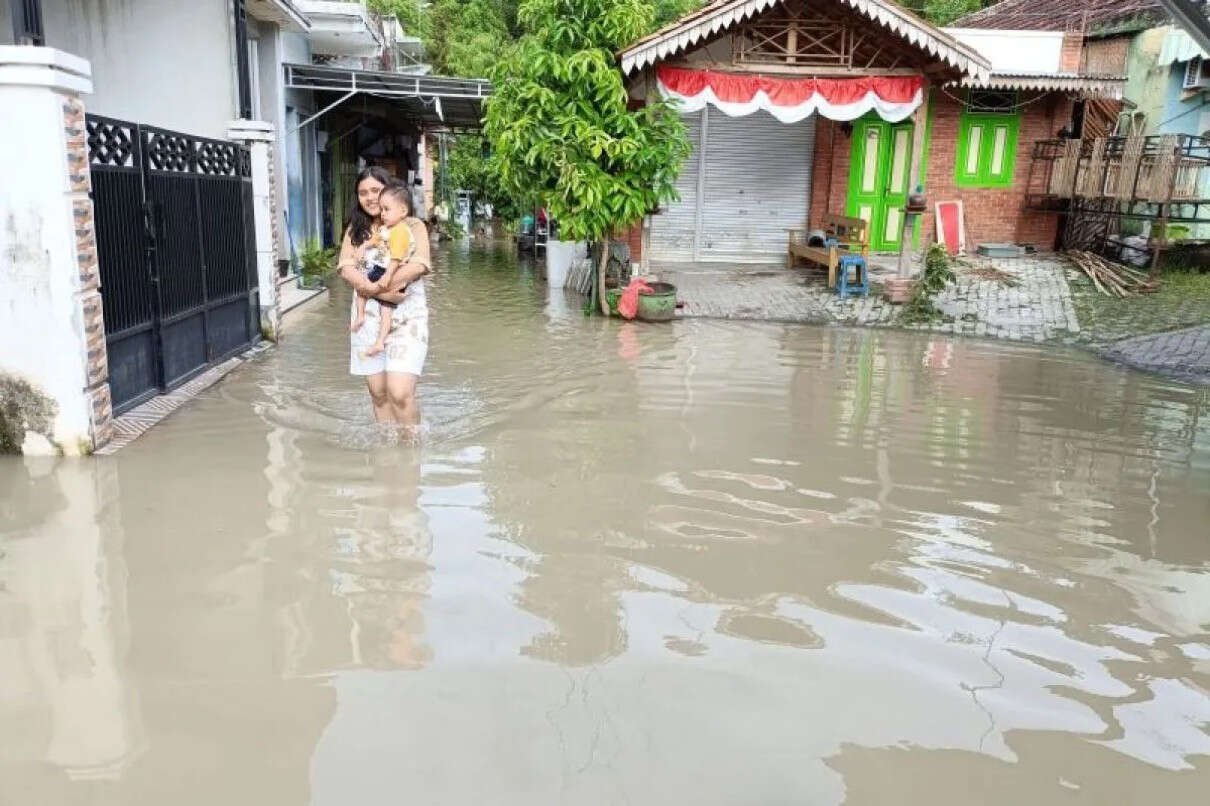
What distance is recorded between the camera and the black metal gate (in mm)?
6402

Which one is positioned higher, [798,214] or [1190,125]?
[1190,125]

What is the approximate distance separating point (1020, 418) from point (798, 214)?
9.57m

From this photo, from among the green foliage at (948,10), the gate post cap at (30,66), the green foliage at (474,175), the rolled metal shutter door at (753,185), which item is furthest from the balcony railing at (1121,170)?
the gate post cap at (30,66)

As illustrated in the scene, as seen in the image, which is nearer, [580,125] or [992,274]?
[580,125]

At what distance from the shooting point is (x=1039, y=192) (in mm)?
16281

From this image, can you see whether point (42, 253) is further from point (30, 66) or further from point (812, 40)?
point (812, 40)

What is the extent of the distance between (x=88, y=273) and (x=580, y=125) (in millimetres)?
6746

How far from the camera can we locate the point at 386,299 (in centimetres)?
569

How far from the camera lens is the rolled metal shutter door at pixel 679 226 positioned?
16062 millimetres

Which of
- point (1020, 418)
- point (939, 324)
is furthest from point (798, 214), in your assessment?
point (1020, 418)

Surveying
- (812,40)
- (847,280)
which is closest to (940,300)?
(847,280)

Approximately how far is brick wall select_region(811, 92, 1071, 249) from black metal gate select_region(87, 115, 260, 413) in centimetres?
989

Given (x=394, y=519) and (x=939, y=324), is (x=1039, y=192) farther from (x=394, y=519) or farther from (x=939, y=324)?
(x=394, y=519)

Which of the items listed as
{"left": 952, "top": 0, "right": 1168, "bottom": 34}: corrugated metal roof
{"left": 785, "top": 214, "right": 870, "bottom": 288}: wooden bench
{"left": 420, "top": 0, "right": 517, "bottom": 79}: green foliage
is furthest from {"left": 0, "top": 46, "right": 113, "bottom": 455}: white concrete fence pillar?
{"left": 420, "top": 0, "right": 517, "bottom": 79}: green foliage
